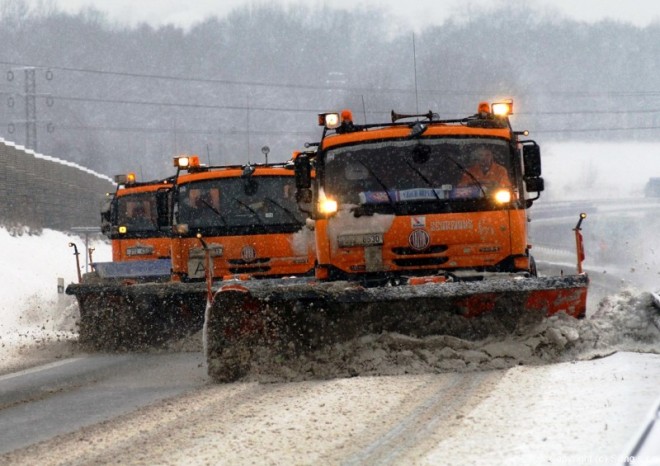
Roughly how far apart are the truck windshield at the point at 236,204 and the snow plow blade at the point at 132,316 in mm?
1701

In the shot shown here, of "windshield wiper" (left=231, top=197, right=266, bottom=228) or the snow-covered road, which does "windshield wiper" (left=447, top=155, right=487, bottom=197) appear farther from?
"windshield wiper" (left=231, top=197, right=266, bottom=228)

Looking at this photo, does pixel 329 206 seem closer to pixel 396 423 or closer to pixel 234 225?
pixel 234 225

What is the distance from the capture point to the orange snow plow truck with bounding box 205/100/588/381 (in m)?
9.27

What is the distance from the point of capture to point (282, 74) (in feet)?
523

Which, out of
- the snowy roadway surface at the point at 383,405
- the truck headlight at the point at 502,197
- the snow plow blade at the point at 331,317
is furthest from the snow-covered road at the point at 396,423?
the truck headlight at the point at 502,197

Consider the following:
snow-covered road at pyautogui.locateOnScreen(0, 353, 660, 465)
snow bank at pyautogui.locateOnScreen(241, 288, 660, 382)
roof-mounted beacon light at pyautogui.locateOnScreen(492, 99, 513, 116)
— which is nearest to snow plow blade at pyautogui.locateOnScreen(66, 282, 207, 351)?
snow bank at pyautogui.locateOnScreen(241, 288, 660, 382)

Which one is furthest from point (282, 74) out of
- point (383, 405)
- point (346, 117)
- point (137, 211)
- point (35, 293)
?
point (383, 405)

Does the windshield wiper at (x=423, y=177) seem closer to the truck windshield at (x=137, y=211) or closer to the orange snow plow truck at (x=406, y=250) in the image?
the orange snow plow truck at (x=406, y=250)

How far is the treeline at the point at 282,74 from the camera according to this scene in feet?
431

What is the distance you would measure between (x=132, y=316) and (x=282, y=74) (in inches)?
5829

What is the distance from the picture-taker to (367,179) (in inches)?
419

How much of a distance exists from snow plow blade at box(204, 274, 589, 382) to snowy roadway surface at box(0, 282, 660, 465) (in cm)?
13

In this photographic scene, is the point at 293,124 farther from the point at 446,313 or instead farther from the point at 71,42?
the point at 446,313

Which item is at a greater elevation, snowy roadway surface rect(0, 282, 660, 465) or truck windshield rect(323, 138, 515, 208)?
truck windshield rect(323, 138, 515, 208)
